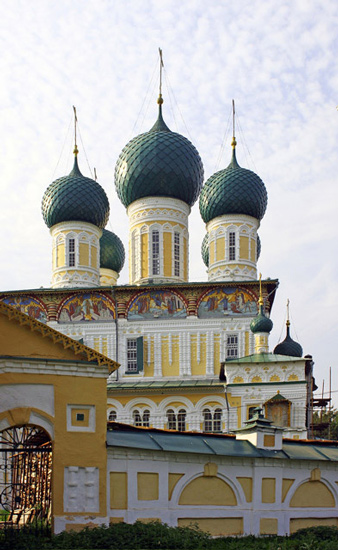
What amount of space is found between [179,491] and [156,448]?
30.8 inches

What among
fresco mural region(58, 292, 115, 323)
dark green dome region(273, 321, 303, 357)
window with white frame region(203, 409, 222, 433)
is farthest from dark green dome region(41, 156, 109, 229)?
window with white frame region(203, 409, 222, 433)

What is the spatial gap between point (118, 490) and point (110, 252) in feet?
81.1

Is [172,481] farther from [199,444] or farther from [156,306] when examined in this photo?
[156,306]

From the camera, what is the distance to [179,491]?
12180mm

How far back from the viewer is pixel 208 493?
1241 cm

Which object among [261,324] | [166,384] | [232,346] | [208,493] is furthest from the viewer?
[232,346]

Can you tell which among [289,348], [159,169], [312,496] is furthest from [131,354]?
[312,496]

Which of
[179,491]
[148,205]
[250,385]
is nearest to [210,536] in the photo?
[179,491]

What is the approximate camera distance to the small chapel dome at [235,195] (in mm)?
30297

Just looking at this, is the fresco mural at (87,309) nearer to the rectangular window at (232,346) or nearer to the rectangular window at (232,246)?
the rectangular window at (232,346)

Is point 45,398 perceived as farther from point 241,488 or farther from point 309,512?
point 309,512

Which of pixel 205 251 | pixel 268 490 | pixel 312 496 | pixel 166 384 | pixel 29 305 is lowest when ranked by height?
pixel 312 496

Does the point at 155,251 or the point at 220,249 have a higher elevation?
the point at 220,249

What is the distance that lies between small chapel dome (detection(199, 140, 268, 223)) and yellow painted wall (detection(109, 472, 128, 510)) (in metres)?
19.5
